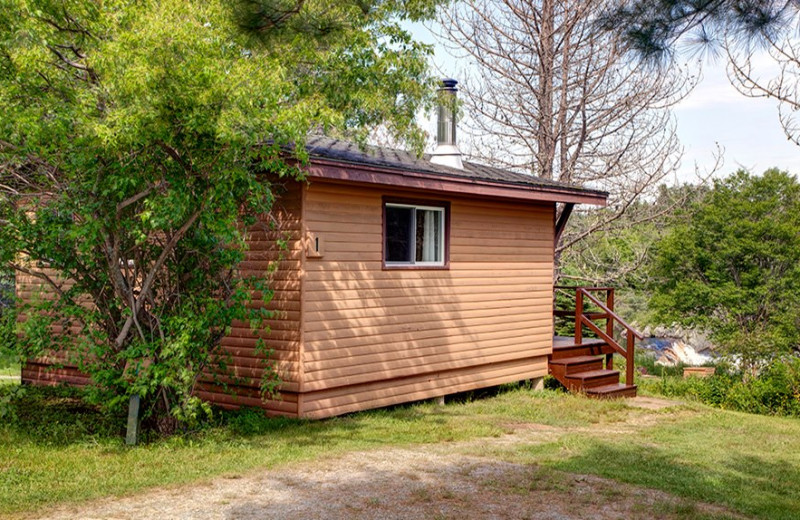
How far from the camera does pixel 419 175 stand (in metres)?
10.1

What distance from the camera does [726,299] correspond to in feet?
61.5

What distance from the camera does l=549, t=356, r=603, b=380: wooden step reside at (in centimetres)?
1288

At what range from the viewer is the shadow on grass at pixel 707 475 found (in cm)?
664

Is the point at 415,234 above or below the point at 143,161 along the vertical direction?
below

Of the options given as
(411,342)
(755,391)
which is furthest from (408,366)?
(755,391)

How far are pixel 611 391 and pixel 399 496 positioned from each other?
6822 millimetres

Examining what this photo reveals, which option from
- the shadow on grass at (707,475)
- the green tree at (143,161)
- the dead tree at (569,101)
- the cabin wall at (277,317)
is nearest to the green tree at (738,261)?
the dead tree at (569,101)

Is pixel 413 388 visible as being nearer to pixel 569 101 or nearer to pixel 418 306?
pixel 418 306

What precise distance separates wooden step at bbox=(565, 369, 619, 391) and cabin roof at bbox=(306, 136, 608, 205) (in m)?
2.67

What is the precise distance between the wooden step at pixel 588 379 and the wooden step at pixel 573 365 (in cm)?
13

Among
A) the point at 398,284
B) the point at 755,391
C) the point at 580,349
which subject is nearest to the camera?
the point at 398,284

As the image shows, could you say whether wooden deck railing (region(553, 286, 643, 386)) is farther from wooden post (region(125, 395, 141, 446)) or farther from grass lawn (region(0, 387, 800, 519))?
wooden post (region(125, 395, 141, 446))

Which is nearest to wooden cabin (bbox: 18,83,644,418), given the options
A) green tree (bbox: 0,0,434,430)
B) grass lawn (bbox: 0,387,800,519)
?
grass lawn (bbox: 0,387,800,519)

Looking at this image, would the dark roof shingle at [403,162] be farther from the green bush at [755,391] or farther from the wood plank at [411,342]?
the green bush at [755,391]
